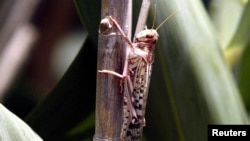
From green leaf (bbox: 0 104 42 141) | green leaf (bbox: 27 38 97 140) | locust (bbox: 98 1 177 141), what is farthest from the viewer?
green leaf (bbox: 27 38 97 140)

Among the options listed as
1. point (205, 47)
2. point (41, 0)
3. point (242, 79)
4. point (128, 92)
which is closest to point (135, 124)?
point (128, 92)

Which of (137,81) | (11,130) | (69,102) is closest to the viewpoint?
(11,130)

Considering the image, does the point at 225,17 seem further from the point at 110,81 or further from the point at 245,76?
the point at 110,81

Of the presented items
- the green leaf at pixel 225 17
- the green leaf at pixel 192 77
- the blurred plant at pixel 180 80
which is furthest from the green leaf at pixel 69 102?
the green leaf at pixel 225 17

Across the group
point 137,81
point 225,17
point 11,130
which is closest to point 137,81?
point 137,81

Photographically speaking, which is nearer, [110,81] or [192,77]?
[110,81]

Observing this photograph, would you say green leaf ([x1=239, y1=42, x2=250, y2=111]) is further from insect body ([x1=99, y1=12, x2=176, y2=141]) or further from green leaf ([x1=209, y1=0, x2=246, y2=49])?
insect body ([x1=99, y1=12, x2=176, y2=141])

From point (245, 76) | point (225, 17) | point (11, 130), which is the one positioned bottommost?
point (11, 130)

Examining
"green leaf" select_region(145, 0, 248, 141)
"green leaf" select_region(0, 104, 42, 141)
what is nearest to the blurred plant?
"green leaf" select_region(145, 0, 248, 141)

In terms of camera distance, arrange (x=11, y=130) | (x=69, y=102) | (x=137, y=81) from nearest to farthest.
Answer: (x=11, y=130) → (x=137, y=81) → (x=69, y=102)

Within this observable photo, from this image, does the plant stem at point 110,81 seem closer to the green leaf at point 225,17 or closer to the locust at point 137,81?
the locust at point 137,81
